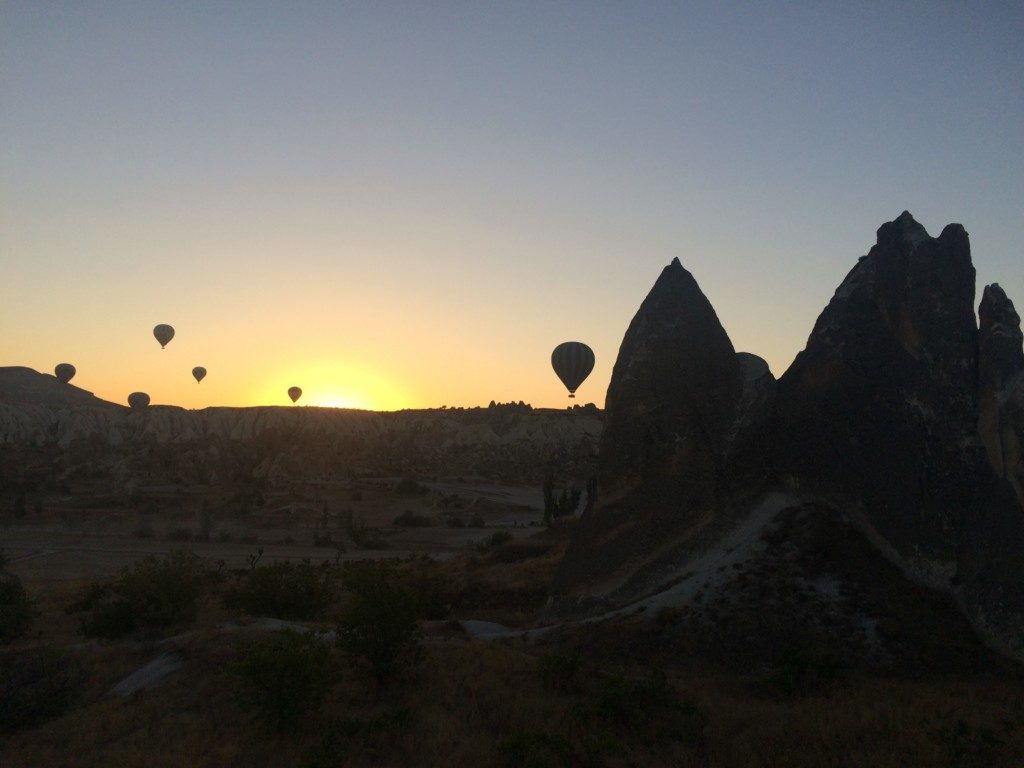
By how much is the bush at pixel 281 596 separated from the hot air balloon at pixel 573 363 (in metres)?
26.5

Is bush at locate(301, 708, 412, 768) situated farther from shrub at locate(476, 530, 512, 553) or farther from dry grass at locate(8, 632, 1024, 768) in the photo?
shrub at locate(476, 530, 512, 553)

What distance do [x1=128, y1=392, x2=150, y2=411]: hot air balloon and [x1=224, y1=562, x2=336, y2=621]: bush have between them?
106m

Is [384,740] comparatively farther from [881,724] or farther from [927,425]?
[927,425]

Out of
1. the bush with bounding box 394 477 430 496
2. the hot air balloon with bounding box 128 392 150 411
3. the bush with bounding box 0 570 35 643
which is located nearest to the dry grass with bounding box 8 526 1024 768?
the bush with bounding box 0 570 35 643

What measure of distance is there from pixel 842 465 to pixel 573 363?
97.2ft

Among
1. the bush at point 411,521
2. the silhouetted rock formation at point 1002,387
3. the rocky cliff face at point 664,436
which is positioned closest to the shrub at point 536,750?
the rocky cliff face at point 664,436

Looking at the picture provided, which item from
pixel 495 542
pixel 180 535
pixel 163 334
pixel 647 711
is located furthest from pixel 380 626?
pixel 163 334

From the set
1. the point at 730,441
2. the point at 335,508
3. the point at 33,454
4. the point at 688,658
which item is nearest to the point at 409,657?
the point at 688,658

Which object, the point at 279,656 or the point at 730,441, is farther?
the point at 730,441

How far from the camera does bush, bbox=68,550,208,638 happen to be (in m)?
15.0

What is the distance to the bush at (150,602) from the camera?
1505 cm

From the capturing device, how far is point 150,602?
15.7 metres

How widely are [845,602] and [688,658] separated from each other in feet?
8.36

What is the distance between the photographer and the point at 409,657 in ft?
34.7
